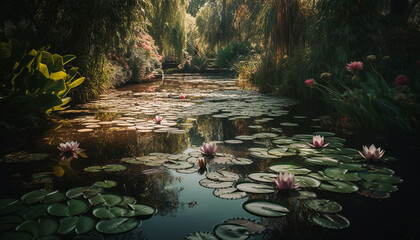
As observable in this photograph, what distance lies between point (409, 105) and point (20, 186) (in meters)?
2.97

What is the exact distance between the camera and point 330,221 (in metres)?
1.26

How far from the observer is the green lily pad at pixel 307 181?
5.31 feet

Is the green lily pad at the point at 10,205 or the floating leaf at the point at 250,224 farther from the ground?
the green lily pad at the point at 10,205

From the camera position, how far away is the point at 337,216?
131cm

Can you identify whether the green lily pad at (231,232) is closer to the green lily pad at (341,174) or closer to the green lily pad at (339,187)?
the green lily pad at (339,187)

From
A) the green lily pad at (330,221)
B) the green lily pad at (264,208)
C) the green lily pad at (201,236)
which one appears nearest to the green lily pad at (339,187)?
the green lily pad at (330,221)

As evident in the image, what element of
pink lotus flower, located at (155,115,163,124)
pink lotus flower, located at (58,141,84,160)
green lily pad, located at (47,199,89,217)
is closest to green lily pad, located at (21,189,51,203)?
green lily pad, located at (47,199,89,217)

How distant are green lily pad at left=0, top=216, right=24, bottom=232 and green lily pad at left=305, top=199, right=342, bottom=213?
132 cm

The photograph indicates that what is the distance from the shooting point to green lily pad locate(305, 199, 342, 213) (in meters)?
1.36

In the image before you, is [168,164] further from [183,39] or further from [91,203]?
[183,39]

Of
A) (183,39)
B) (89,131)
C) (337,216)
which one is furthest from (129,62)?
(337,216)

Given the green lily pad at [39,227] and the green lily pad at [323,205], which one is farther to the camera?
the green lily pad at [323,205]

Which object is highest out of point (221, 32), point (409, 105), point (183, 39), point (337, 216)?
point (221, 32)

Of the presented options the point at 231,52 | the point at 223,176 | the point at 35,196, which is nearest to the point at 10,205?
the point at 35,196
